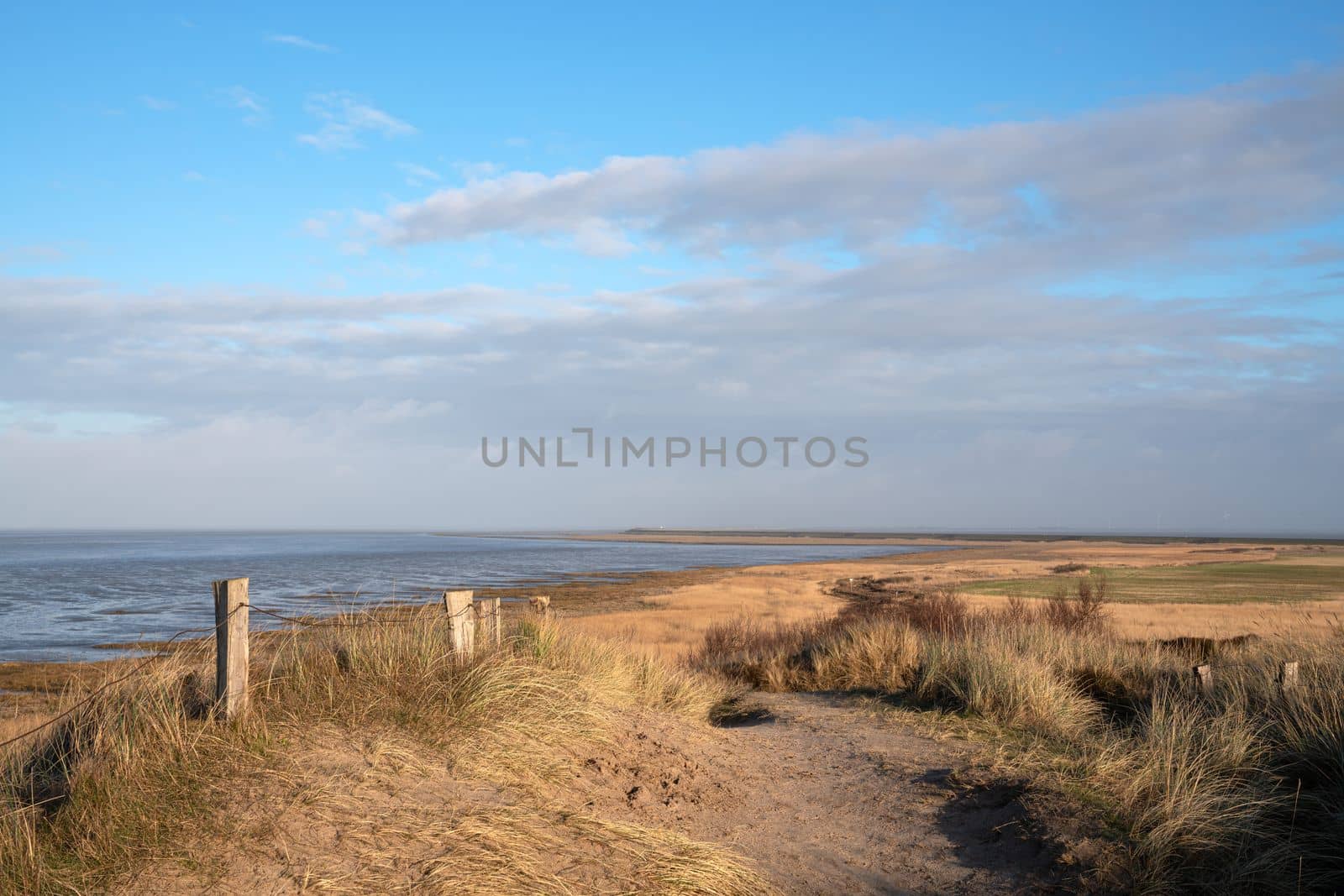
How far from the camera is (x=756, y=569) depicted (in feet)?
221

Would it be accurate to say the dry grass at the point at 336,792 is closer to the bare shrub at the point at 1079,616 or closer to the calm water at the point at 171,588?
the calm water at the point at 171,588

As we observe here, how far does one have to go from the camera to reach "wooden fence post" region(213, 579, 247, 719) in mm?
6539

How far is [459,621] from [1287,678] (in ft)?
28.5

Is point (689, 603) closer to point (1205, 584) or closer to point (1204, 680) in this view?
point (1205, 584)

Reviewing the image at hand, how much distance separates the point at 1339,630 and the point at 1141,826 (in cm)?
760

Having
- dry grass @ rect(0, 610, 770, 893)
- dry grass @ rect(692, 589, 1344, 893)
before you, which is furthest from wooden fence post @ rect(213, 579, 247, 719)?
dry grass @ rect(692, 589, 1344, 893)

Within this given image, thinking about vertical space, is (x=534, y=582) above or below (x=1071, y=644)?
below

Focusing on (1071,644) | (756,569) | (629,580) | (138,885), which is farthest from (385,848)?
(756,569)

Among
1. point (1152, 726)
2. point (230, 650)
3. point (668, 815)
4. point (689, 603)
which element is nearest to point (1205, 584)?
point (689, 603)

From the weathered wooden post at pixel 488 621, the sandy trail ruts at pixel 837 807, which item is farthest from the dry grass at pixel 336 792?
the weathered wooden post at pixel 488 621

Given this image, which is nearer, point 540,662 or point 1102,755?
point 1102,755

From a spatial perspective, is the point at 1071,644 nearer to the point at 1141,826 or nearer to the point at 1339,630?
the point at 1339,630

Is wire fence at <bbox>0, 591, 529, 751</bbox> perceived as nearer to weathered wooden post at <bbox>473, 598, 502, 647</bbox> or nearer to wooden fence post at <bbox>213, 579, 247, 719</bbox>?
wooden fence post at <bbox>213, 579, 247, 719</bbox>

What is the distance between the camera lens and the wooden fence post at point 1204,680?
34.9ft
